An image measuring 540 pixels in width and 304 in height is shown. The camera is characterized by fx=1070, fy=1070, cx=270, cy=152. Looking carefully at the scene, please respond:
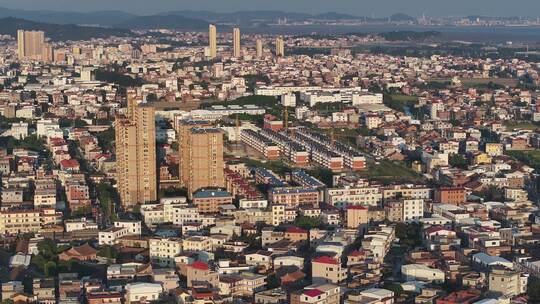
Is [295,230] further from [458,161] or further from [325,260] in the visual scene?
[458,161]

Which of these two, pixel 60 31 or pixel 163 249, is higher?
pixel 60 31

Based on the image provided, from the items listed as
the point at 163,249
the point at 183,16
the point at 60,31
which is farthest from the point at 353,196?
the point at 183,16

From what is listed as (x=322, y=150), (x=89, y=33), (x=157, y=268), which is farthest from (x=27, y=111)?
(x=89, y=33)

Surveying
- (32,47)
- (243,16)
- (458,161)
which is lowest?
(458,161)

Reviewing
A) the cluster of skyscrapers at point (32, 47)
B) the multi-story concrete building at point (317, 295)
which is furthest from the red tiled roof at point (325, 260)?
the cluster of skyscrapers at point (32, 47)

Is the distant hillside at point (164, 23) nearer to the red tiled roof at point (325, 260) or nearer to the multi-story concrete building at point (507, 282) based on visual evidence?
the red tiled roof at point (325, 260)

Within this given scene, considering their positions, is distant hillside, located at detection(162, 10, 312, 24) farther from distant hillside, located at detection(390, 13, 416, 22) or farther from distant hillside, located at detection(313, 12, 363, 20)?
distant hillside, located at detection(390, 13, 416, 22)

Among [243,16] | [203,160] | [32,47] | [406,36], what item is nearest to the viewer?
[203,160]
